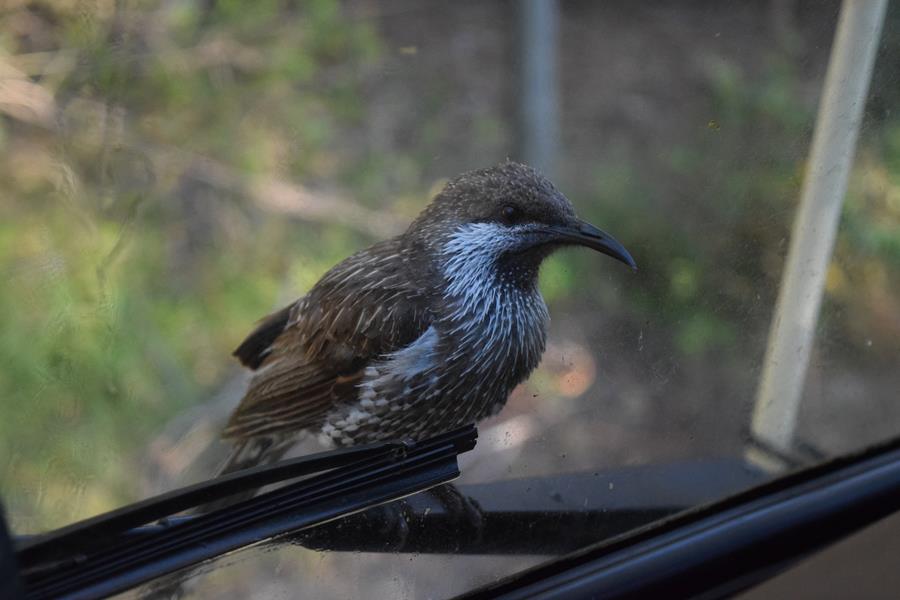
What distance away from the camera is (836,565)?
5.68 feet

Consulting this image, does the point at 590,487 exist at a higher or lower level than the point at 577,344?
lower

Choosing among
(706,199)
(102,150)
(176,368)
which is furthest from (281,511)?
(706,199)

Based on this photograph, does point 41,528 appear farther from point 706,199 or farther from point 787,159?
point 787,159

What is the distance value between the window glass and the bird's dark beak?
45mm

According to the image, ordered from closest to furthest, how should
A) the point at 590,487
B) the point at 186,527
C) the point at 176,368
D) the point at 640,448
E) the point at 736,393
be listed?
the point at 186,527 < the point at 176,368 < the point at 590,487 < the point at 640,448 < the point at 736,393

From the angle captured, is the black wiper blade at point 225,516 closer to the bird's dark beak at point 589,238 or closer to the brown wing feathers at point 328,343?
the brown wing feathers at point 328,343

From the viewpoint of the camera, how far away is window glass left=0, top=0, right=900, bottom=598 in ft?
3.86

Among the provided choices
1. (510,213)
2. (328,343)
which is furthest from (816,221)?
(328,343)

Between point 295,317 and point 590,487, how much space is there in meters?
0.64

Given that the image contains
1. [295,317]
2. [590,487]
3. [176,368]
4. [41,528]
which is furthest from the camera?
[590,487]

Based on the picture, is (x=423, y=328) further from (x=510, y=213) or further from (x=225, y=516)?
(x=225, y=516)

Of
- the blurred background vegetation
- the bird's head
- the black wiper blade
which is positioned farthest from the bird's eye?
the black wiper blade

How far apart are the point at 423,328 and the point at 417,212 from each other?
211 mm

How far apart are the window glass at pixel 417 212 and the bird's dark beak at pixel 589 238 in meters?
0.04
